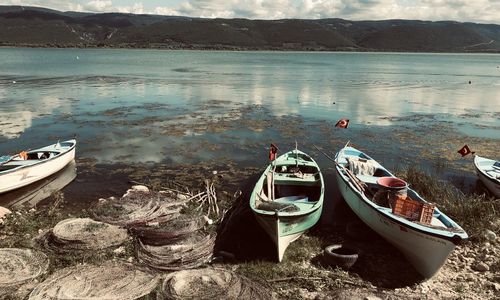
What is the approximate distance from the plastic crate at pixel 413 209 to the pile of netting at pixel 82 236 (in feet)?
28.2

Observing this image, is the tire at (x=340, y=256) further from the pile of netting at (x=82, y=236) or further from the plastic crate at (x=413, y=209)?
the pile of netting at (x=82, y=236)

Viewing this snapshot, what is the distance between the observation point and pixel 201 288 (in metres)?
10.6

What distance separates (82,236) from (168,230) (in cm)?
262

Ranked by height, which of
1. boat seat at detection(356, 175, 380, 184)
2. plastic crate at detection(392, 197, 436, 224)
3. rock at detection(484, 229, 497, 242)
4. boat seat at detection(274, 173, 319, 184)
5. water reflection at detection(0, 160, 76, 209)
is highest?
plastic crate at detection(392, 197, 436, 224)

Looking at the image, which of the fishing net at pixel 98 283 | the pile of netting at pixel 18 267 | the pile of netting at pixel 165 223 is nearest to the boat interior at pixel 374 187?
the pile of netting at pixel 165 223

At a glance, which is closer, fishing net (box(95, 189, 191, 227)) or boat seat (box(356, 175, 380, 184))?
fishing net (box(95, 189, 191, 227))

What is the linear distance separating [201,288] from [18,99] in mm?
38340

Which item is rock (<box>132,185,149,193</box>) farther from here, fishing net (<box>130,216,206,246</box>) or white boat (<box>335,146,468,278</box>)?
white boat (<box>335,146,468,278</box>)

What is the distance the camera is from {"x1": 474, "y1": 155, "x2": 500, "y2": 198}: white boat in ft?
60.0

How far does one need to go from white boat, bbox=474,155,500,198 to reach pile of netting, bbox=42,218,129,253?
15414 mm

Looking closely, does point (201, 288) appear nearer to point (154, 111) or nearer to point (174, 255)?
point (174, 255)

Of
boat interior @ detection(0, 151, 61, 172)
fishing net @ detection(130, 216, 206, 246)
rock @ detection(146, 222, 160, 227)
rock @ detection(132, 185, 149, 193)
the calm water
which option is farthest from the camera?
the calm water

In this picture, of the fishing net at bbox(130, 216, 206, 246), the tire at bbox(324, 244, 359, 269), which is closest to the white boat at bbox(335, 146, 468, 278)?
the tire at bbox(324, 244, 359, 269)

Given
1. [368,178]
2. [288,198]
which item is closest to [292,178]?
[288,198]
